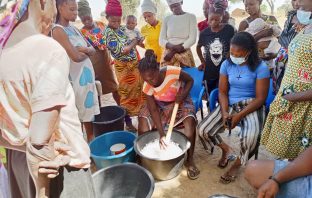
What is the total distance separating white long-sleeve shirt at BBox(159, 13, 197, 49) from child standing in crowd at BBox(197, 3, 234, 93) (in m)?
0.26

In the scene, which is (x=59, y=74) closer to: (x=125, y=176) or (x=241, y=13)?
(x=125, y=176)

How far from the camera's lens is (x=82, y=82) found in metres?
2.68

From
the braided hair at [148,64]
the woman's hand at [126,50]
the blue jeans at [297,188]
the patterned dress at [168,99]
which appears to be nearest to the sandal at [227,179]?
the patterned dress at [168,99]

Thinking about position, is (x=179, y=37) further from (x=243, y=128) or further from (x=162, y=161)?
(x=162, y=161)

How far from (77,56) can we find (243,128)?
1.83 m

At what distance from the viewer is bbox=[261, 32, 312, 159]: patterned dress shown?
1.93 metres

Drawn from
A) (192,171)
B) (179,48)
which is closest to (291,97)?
(192,171)

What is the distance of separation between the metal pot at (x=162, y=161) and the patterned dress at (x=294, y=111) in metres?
0.84

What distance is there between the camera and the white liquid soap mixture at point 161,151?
2.60m

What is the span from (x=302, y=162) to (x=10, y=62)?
1.62m

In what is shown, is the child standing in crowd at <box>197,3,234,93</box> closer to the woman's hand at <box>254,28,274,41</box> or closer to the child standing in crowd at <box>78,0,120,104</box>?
the woman's hand at <box>254,28,274,41</box>

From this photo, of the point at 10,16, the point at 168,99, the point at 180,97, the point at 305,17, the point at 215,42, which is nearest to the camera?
the point at 10,16

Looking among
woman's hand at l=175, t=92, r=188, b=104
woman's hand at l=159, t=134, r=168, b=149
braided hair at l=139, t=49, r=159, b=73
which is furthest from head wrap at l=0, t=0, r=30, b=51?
woman's hand at l=175, t=92, r=188, b=104

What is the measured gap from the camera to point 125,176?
224cm
